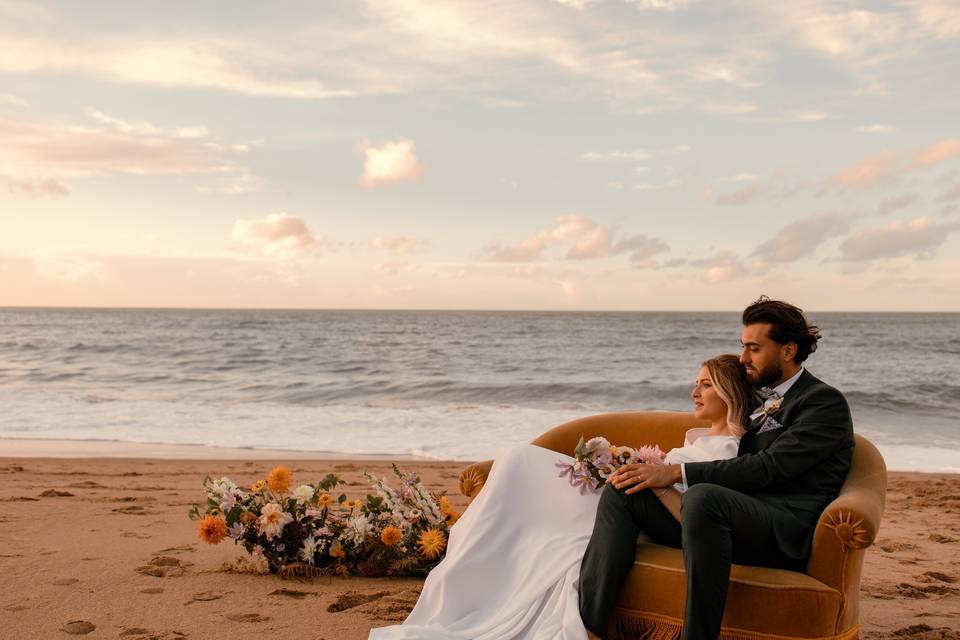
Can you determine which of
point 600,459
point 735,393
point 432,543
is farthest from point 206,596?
point 735,393

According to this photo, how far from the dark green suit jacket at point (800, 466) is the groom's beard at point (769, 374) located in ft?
0.43

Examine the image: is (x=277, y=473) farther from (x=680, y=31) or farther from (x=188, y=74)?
(x=680, y=31)

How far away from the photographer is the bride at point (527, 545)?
10.6 ft

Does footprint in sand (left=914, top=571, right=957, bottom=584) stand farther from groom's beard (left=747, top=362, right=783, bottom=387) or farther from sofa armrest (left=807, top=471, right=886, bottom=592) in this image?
groom's beard (left=747, top=362, right=783, bottom=387)

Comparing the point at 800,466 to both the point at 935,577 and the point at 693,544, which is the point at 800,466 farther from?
the point at 935,577

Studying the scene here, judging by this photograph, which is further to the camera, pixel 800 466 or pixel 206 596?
pixel 206 596

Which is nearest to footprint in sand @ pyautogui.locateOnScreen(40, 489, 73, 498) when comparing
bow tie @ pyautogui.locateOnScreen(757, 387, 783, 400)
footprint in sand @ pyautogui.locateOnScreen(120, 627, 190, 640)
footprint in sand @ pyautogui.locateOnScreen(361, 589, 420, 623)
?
footprint in sand @ pyautogui.locateOnScreen(120, 627, 190, 640)

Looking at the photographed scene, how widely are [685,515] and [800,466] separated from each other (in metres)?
0.56

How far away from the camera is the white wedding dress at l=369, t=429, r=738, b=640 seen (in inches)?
127

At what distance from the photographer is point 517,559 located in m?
3.50

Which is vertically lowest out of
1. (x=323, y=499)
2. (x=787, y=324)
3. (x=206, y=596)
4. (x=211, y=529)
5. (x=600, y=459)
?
(x=206, y=596)

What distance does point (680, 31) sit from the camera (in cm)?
1079

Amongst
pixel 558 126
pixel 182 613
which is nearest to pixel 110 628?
pixel 182 613

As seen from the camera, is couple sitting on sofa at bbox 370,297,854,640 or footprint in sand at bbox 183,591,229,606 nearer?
couple sitting on sofa at bbox 370,297,854,640
